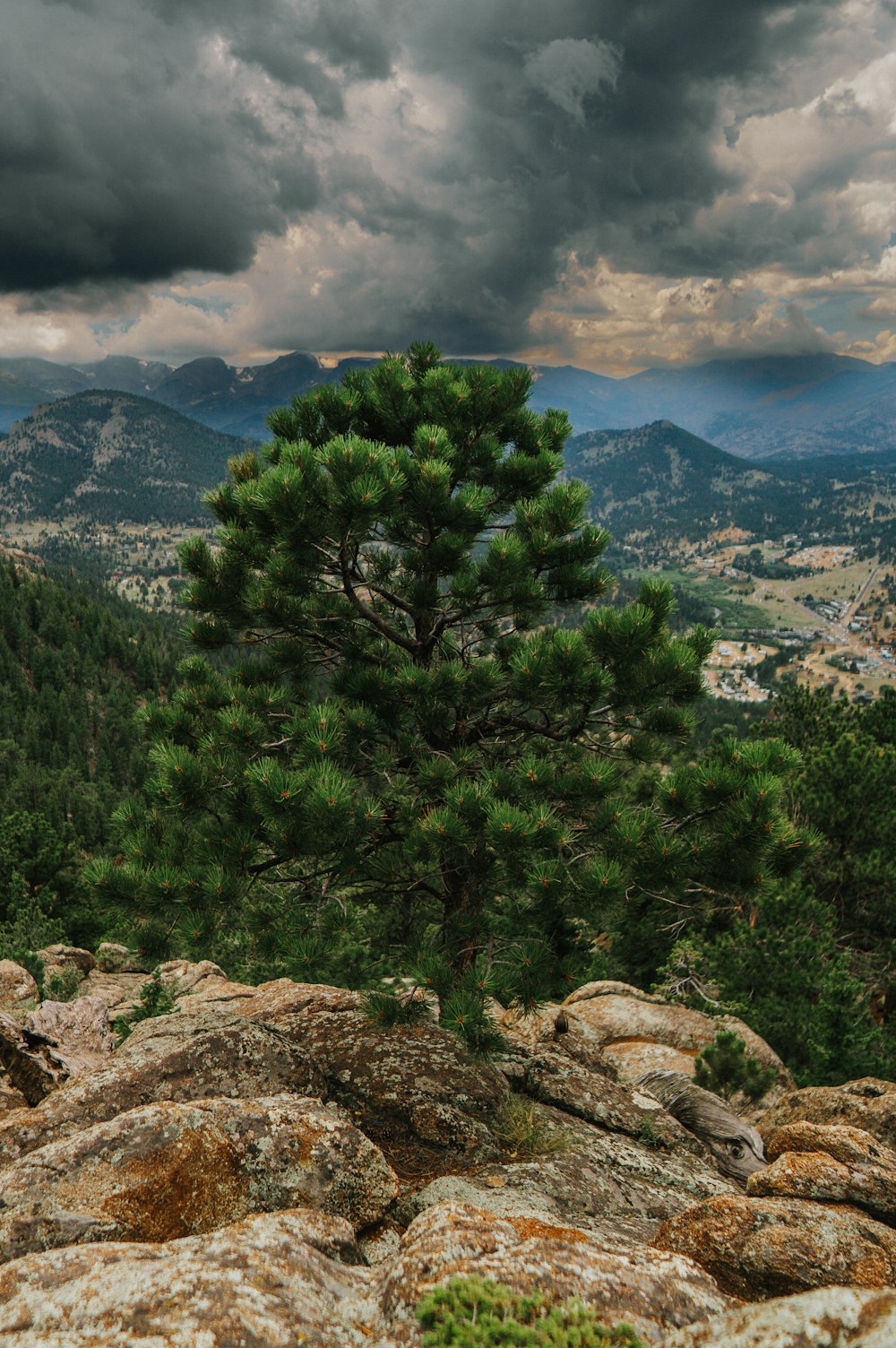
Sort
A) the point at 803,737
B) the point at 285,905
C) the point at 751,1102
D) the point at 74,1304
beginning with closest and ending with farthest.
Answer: the point at 74,1304, the point at 285,905, the point at 751,1102, the point at 803,737

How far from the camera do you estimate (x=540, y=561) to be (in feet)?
29.2

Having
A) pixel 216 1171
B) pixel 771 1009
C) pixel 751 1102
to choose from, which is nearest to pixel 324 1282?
pixel 216 1171

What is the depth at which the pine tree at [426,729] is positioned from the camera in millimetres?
7320

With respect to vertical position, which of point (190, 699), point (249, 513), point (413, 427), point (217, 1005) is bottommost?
point (217, 1005)

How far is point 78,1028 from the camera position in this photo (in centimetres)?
1345

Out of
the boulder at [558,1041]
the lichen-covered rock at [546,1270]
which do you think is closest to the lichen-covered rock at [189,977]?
the boulder at [558,1041]

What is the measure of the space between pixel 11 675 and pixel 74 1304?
168127 millimetres

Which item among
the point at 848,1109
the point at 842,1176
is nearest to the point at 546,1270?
the point at 842,1176

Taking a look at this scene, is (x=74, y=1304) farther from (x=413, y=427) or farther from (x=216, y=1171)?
(x=413, y=427)

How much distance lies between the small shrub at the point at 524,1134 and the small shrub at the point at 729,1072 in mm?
6115

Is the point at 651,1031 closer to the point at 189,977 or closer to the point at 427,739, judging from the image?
the point at 427,739

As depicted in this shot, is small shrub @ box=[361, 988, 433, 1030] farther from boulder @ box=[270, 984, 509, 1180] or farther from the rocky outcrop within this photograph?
the rocky outcrop

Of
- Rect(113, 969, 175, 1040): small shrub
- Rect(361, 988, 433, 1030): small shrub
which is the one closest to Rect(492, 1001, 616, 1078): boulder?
Rect(361, 988, 433, 1030): small shrub

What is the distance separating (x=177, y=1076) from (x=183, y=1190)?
2.26m
